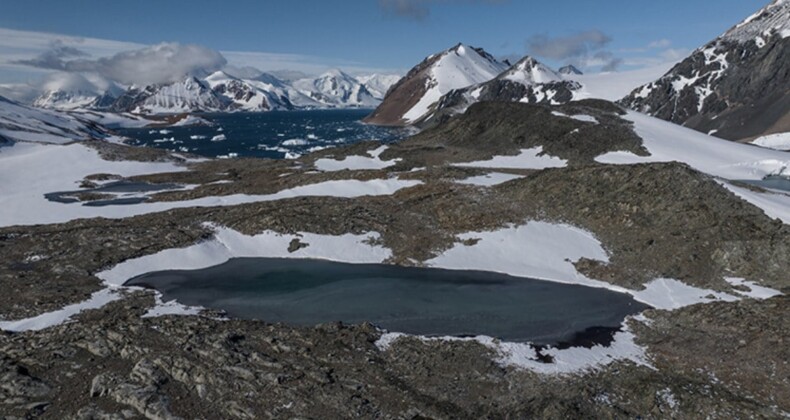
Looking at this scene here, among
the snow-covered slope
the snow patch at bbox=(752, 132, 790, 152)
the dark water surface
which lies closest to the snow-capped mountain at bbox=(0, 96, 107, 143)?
the dark water surface

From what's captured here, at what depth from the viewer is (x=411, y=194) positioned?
59656 millimetres

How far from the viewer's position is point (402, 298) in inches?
1394

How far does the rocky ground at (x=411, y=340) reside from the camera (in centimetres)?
2184

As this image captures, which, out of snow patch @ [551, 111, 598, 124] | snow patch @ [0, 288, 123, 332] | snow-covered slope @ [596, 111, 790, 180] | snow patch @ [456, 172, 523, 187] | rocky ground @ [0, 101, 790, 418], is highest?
snow patch @ [551, 111, 598, 124]

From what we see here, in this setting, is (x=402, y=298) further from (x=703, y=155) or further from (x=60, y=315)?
(x=703, y=155)

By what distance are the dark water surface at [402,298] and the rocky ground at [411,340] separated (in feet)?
8.74

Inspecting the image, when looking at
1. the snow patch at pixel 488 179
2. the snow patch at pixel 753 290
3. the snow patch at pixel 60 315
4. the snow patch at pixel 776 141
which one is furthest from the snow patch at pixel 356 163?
the snow patch at pixel 776 141

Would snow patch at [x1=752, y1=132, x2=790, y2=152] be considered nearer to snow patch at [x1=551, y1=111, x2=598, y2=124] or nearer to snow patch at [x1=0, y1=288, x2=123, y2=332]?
snow patch at [x1=551, y1=111, x2=598, y2=124]

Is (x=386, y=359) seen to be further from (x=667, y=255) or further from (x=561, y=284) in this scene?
(x=667, y=255)

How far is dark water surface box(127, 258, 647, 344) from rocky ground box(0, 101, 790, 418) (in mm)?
2663

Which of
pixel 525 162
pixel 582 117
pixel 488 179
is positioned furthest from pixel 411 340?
pixel 582 117

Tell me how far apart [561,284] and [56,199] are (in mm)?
62577

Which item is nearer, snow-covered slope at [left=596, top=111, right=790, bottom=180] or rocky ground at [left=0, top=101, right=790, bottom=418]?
rocky ground at [left=0, top=101, right=790, bottom=418]

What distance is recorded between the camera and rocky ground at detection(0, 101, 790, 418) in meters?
21.8
